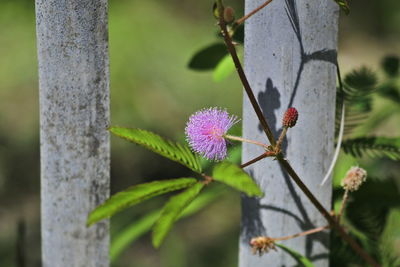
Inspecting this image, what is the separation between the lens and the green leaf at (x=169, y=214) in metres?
0.68

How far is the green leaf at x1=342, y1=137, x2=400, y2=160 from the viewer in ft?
3.46

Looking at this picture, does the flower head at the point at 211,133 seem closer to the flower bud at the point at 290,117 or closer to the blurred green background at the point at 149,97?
the flower bud at the point at 290,117

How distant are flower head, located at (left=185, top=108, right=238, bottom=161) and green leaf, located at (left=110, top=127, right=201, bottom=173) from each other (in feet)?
0.05

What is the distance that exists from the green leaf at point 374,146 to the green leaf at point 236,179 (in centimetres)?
44

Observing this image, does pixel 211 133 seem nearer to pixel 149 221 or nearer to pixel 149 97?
pixel 149 221

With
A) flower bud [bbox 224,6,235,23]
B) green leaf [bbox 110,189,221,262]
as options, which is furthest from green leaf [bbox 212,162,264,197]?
green leaf [bbox 110,189,221,262]

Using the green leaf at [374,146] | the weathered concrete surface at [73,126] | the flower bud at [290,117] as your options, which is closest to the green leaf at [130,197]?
the flower bud at [290,117]

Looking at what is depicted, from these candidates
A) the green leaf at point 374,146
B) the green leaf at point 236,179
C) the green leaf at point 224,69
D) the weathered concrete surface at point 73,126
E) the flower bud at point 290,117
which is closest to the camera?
the green leaf at point 236,179

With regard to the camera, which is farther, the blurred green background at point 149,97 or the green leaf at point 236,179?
the blurred green background at point 149,97

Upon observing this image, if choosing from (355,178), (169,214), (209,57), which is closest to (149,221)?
(209,57)

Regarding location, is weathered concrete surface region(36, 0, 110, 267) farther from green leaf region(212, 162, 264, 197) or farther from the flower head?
green leaf region(212, 162, 264, 197)

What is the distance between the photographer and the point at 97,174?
960 mm

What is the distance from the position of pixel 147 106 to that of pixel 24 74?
0.70 meters

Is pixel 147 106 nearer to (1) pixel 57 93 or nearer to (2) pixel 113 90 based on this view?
(2) pixel 113 90
